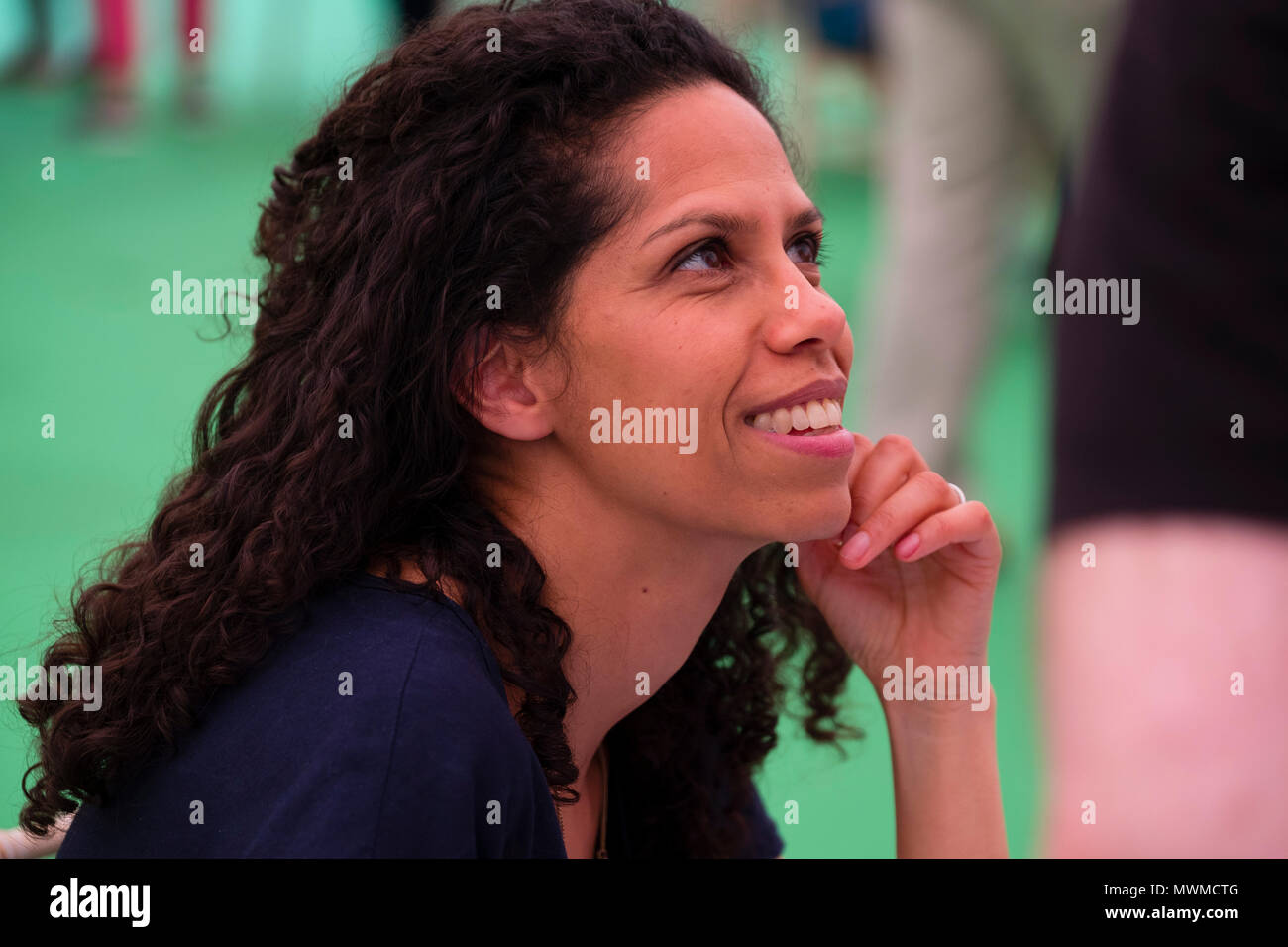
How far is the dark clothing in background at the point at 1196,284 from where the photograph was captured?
0.61 m

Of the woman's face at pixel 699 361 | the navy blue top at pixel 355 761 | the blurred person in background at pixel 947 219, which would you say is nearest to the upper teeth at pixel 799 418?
the woman's face at pixel 699 361

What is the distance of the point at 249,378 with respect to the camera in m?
1.71

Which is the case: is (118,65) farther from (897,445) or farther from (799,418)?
(799,418)

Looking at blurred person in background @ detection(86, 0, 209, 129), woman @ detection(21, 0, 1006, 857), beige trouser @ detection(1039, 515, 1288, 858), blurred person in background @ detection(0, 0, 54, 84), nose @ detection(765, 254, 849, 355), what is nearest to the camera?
beige trouser @ detection(1039, 515, 1288, 858)

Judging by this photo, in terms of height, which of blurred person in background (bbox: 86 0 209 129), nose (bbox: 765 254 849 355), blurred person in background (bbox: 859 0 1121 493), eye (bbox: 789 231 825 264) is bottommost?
nose (bbox: 765 254 849 355)

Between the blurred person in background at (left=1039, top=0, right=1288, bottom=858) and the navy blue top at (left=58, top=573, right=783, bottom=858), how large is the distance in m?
0.75

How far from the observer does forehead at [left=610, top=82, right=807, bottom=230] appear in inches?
64.0

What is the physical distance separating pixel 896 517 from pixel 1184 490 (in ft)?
3.84

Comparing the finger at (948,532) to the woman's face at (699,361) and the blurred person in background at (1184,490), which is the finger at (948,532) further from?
the blurred person in background at (1184,490)

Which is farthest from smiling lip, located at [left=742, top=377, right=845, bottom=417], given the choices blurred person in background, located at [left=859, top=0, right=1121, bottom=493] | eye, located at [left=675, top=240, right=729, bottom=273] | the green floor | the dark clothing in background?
blurred person in background, located at [left=859, top=0, right=1121, bottom=493]

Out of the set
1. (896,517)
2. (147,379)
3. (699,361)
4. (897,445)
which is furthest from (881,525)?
(147,379)

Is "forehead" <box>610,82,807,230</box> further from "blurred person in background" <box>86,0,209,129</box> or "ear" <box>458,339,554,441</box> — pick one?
"blurred person in background" <box>86,0,209,129</box>

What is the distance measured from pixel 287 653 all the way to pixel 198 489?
0.31 metres
